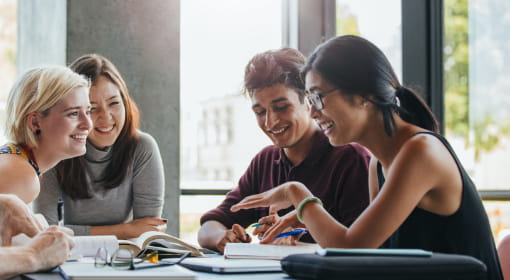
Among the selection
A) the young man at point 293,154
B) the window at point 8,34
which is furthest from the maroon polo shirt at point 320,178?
the window at point 8,34

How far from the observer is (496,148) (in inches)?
112

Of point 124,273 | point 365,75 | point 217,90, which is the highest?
point 217,90

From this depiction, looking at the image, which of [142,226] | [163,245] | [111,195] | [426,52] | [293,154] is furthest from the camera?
[426,52]

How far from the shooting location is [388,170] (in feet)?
4.87

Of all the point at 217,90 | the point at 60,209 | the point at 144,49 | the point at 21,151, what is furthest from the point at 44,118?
the point at 217,90

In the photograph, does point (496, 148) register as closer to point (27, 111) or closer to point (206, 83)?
point (206, 83)

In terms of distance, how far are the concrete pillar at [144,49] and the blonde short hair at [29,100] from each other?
114 cm

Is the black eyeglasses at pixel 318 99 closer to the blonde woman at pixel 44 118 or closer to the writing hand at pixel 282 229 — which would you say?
the writing hand at pixel 282 229

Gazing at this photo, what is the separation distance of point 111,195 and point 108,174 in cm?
9

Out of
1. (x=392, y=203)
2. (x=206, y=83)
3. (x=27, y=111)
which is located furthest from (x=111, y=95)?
(x=392, y=203)

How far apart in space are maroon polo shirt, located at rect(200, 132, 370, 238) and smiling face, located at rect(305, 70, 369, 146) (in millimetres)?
391

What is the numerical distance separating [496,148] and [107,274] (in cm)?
238

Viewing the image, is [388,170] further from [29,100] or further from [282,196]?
[29,100]

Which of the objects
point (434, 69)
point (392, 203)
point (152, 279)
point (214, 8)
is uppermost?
point (214, 8)
